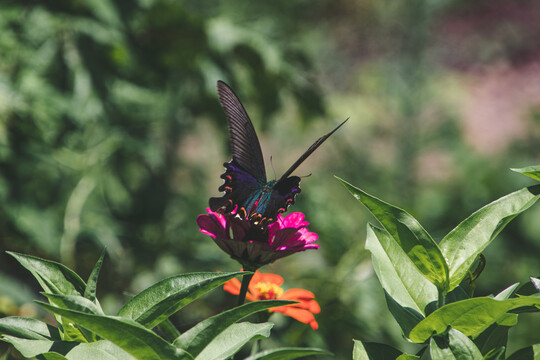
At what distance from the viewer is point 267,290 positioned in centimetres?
66

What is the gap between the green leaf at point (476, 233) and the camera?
0.44 m

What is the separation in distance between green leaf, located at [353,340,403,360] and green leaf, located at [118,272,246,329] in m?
0.13

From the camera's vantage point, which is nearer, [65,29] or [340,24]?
[65,29]

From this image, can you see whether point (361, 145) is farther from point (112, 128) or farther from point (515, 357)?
point (515, 357)

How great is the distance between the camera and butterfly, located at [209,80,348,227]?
2.20 ft

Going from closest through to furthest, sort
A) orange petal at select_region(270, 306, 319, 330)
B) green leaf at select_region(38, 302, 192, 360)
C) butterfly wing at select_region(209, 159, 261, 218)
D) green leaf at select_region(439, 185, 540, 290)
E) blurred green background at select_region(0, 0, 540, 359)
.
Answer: green leaf at select_region(38, 302, 192, 360)
green leaf at select_region(439, 185, 540, 290)
orange petal at select_region(270, 306, 319, 330)
butterfly wing at select_region(209, 159, 261, 218)
blurred green background at select_region(0, 0, 540, 359)

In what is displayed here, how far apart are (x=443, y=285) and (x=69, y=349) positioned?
0.92ft

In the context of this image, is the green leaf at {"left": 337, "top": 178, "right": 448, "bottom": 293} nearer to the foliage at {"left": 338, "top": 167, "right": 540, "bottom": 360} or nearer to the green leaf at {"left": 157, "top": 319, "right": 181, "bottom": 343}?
the foliage at {"left": 338, "top": 167, "right": 540, "bottom": 360}

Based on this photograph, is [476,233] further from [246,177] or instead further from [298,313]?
[246,177]

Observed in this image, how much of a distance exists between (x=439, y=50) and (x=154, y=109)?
531 cm

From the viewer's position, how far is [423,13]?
9.02 feet

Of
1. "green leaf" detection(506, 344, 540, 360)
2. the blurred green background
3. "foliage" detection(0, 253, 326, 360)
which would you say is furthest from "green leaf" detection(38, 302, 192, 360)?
the blurred green background

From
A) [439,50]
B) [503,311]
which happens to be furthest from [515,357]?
[439,50]

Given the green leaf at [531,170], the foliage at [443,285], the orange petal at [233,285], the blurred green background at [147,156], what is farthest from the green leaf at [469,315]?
the blurred green background at [147,156]
